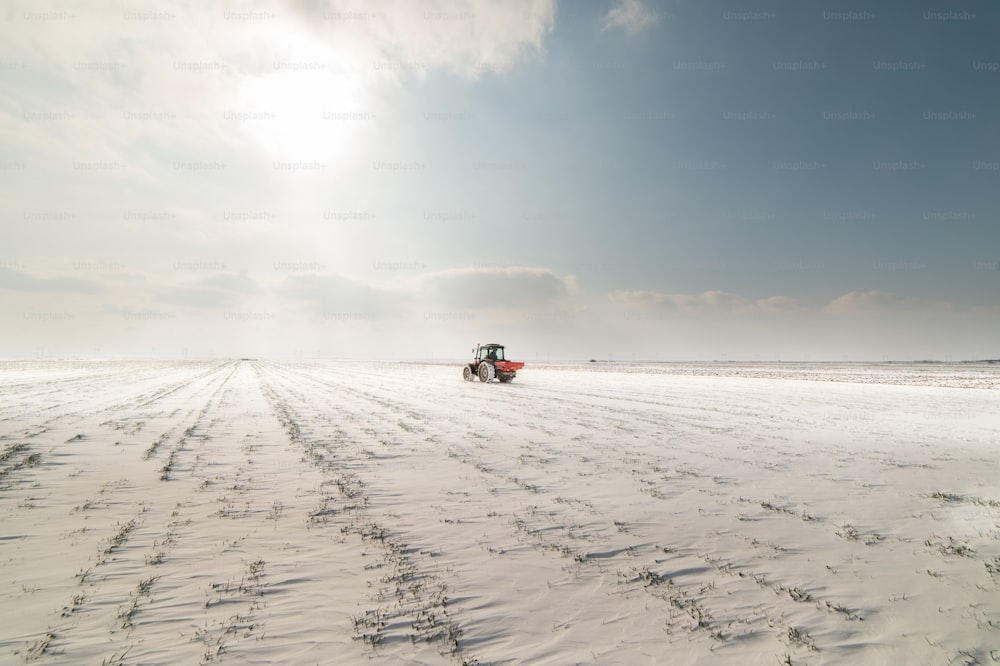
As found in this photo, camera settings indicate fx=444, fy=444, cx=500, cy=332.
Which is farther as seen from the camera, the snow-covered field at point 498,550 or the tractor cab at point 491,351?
the tractor cab at point 491,351

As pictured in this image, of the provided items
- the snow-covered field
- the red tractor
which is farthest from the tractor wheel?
the snow-covered field

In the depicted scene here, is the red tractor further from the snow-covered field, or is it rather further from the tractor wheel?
the snow-covered field

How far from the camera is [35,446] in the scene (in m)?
9.36

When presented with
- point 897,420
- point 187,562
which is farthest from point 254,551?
point 897,420

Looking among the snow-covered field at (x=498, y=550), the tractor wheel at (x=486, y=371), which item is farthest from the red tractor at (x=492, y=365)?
the snow-covered field at (x=498, y=550)

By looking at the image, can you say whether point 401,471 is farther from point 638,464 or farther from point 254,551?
point 638,464

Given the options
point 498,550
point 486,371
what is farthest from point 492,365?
point 498,550

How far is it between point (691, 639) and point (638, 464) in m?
5.11

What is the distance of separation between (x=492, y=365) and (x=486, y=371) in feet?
1.74

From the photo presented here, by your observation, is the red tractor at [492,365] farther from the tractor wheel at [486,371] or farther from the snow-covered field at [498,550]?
the snow-covered field at [498,550]

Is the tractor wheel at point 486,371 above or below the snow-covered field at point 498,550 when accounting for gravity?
above

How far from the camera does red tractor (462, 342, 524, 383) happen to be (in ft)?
90.0

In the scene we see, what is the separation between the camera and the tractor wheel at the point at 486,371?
27.7 meters

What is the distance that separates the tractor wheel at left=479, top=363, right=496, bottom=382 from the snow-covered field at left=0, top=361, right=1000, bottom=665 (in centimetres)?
1735
